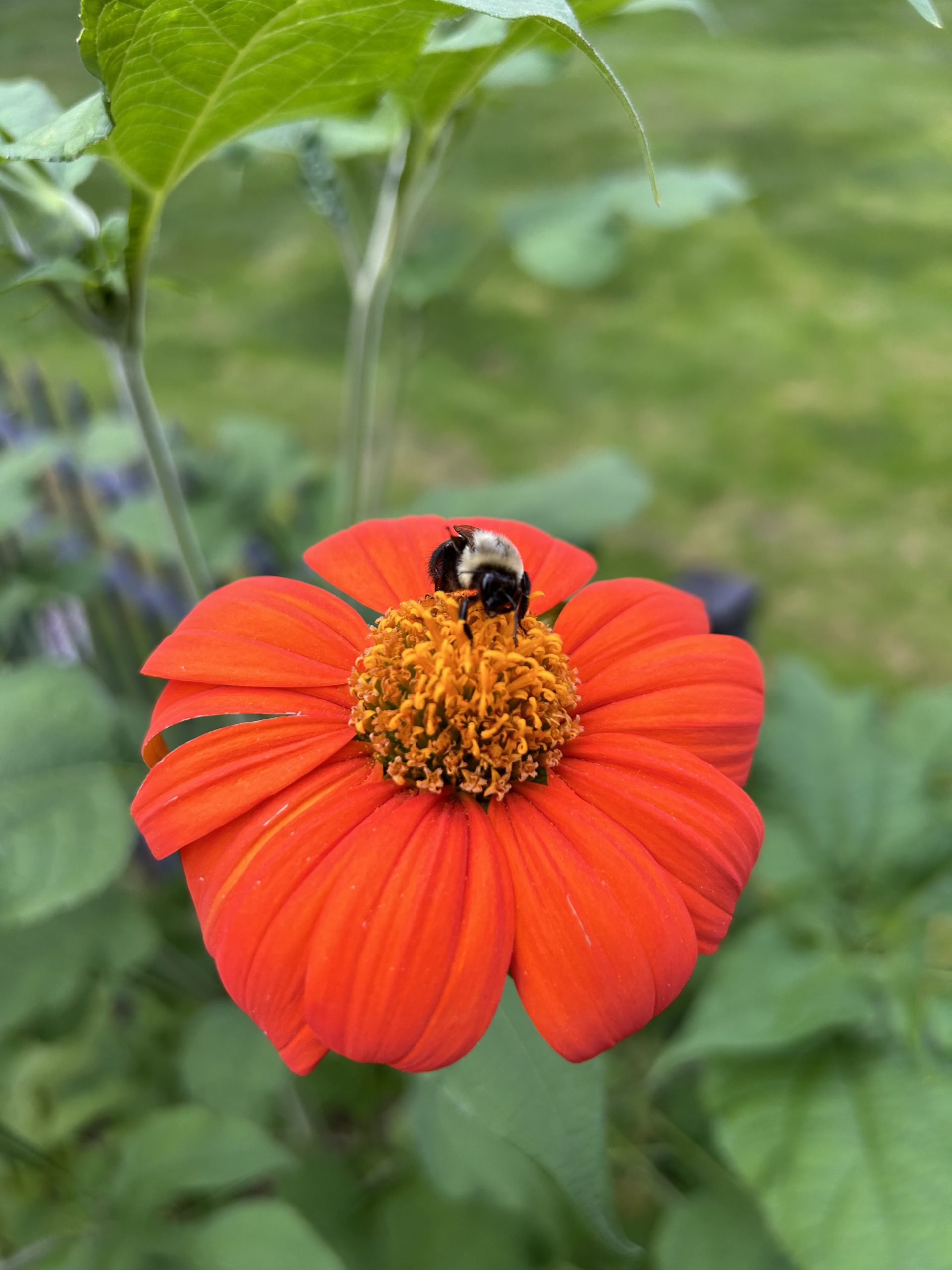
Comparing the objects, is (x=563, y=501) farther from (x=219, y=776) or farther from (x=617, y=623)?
(x=219, y=776)

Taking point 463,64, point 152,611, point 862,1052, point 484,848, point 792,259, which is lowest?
point 792,259

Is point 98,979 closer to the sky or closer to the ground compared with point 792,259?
closer to the sky

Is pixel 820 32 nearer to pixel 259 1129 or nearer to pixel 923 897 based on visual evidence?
pixel 923 897

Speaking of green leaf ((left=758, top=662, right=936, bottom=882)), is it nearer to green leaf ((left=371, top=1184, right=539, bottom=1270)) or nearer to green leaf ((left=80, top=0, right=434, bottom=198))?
green leaf ((left=371, top=1184, right=539, bottom=1270))

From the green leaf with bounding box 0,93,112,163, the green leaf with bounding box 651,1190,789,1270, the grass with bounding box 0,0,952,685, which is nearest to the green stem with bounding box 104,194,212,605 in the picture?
the green leaf with bounding box 0,93,112,163

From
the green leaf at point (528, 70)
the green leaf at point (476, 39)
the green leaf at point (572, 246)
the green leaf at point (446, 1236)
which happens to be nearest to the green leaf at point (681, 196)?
the green leaf at point (572, 246)

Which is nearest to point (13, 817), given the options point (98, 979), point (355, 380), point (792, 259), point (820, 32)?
point (98, 979)

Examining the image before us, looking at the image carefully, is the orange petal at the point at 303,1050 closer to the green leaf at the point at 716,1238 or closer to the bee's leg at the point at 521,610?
the bee's leg at the point at 521,610
